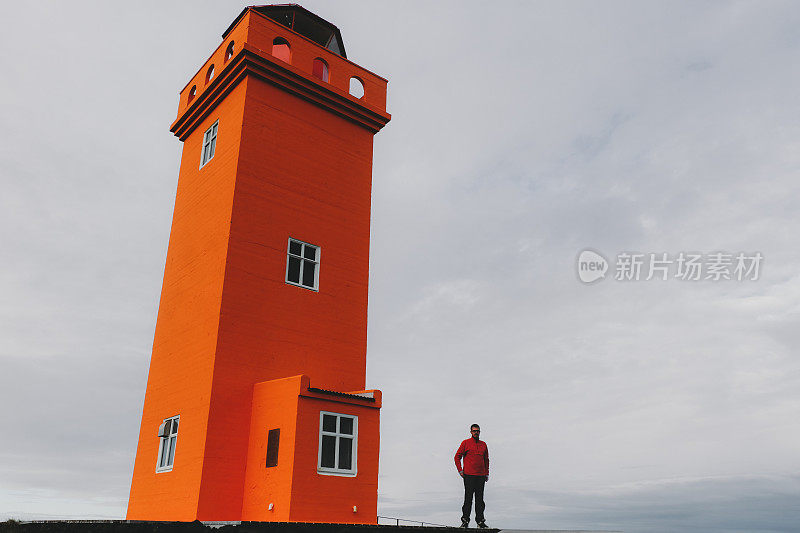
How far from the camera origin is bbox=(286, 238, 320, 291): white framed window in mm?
18252

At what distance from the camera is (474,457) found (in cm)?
1568

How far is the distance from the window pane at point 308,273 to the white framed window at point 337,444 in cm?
454

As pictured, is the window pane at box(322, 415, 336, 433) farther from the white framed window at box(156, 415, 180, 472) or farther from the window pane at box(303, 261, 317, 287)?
the window pane at box(303, 261, 317, 287)

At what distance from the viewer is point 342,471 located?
15.1 metres

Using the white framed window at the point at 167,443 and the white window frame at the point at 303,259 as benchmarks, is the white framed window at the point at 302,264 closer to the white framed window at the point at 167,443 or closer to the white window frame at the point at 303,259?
the white window frame at the point at 303,259

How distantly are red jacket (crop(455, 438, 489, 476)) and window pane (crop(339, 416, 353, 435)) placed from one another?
273 cm

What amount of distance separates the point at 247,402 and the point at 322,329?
10.2ft

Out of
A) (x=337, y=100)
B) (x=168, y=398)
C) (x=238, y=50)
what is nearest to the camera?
(x=168, y=398)

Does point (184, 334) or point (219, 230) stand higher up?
point (219, 230)

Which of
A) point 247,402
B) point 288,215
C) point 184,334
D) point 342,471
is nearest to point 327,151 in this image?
point 288,215

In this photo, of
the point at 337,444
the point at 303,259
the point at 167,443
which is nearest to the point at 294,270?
the point at 303,259

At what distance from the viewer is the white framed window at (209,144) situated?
20.2m

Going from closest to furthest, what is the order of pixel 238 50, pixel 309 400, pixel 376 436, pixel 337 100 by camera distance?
1. pixel 309 400
2. pixel 376 436
3. pixel 238 50
4. pixel 337 100

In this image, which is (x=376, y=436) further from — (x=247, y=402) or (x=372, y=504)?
(x=247, y=402)
